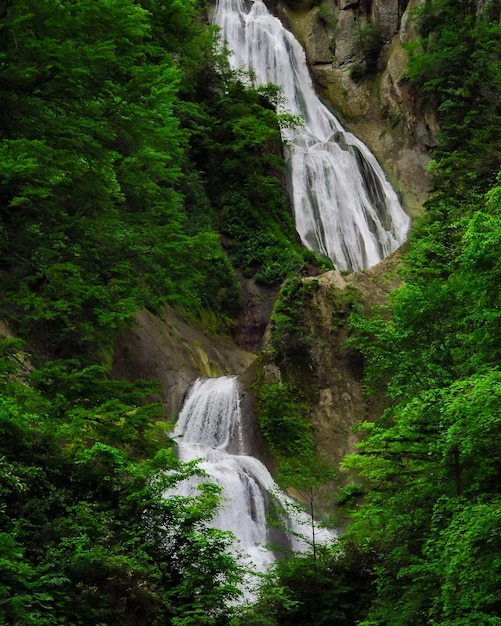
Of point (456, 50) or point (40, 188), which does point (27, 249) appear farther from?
point (456, 50)

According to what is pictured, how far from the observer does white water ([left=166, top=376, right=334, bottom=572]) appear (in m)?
15.0

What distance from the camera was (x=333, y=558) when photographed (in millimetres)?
12094

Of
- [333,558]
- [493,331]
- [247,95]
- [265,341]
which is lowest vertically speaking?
[333,558]

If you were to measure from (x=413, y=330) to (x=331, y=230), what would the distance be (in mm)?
24529

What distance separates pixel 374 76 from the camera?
43438 mm

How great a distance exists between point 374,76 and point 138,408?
125ft

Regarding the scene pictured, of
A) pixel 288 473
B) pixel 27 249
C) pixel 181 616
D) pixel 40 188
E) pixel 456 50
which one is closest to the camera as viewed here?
pixel 181 616


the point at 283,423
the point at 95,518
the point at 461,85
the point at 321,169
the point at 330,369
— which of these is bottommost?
the point at 95,518

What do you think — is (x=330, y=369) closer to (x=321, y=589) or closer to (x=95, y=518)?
(x=321, y=589)

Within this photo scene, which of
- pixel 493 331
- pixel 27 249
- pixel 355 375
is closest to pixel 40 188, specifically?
pixel 27 249

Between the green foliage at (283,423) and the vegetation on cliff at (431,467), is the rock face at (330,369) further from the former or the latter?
the vegetation on cliff at (431,467)

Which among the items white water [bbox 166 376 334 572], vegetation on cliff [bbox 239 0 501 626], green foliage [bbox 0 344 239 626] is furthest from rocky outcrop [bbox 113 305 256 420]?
green foliage [bbox 0 344 239 626]

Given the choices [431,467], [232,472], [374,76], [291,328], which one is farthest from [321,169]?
[431,467]

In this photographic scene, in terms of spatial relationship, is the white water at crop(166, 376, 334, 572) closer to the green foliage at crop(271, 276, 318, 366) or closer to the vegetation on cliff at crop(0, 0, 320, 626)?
the green foliage at crop(271, 276, 318, 366)
